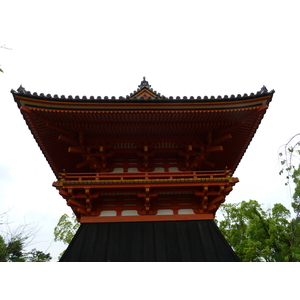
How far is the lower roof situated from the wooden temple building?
0.03m

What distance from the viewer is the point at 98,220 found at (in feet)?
26.2

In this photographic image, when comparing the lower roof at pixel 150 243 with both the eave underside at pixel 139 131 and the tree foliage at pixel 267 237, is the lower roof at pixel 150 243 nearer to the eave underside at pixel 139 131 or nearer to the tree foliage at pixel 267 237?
the eave underside at pixel 139 131

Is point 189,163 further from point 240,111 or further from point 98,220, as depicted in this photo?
point 98,220

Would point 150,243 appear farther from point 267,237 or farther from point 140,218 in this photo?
point 267,237

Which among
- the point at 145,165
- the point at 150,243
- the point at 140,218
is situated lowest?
the point at 150,243

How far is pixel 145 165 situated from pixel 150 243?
2750mm

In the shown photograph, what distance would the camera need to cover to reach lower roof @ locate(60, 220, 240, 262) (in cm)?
690

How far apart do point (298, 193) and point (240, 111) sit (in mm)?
12822

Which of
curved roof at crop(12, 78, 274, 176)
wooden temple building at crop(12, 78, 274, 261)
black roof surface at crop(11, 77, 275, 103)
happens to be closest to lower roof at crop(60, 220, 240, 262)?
wooden temple building at crop(12, 78, 274, 261)

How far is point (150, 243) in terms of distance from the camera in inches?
287

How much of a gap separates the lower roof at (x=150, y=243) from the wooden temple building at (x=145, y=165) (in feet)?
0.10

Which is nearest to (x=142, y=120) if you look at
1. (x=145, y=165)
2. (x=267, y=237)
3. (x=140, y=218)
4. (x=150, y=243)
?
(x=145, y=165)

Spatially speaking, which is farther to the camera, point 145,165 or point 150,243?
point 145,165

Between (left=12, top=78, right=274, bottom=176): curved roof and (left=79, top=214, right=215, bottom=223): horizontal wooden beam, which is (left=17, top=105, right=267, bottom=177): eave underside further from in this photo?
(left=79, top=214, right=215, bottom=223): horizontal wooden beam
